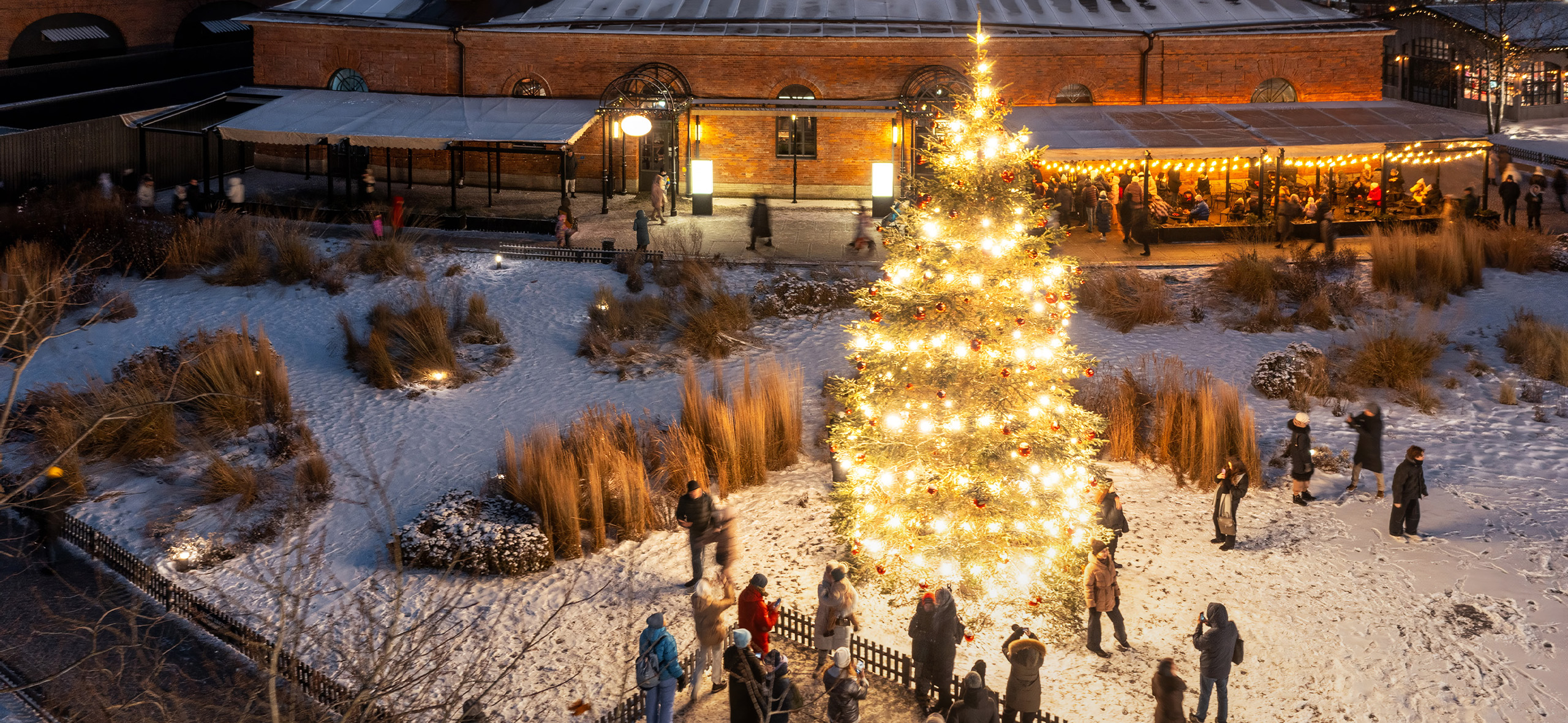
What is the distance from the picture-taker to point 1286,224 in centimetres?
2383

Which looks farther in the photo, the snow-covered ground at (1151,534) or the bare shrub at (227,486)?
the bare shrub at (227,486)

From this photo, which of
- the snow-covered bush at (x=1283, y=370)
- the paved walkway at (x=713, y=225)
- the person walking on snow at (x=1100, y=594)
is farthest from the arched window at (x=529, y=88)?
the person walking on snow at (x=1100, y=594)

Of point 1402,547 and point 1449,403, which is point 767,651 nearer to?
point 1402,547

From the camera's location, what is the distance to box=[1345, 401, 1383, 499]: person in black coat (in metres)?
14.8

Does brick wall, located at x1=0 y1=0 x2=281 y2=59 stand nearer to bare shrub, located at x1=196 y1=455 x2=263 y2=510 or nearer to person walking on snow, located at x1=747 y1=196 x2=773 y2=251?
person walking on snow, located at x1=747 y1=196 x2=773 y2=251

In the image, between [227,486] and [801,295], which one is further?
[801,295]

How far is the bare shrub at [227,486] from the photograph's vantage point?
15.5 m

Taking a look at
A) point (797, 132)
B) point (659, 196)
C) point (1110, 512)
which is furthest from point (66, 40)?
point (1110, 512)

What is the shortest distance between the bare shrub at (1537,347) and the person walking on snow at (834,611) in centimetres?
1271

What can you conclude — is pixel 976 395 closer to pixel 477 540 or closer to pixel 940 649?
pixel 940 649

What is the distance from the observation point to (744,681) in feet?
31.7

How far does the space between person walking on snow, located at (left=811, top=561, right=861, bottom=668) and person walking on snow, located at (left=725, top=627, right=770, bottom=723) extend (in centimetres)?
110

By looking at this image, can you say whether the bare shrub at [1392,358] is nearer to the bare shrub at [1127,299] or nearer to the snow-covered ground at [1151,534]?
the snow-covered ground at [1151,534]

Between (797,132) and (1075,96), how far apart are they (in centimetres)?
672
